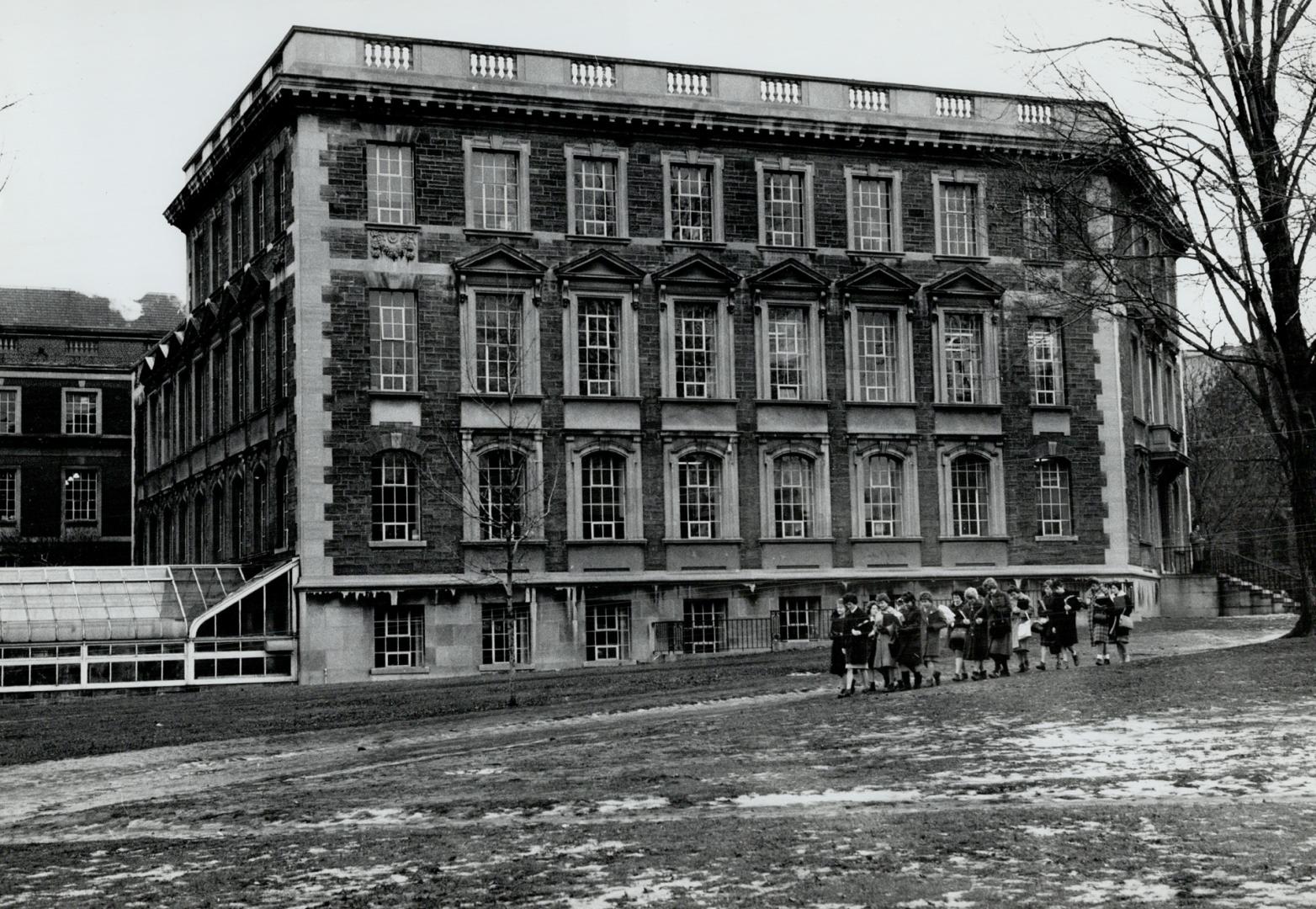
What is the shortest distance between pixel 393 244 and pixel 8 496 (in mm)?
36747

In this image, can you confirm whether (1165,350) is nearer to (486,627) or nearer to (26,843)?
(486,627)

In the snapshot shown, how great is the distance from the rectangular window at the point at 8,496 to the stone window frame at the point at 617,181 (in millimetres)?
37215

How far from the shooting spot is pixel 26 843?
1525cm

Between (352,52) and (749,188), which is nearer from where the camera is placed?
(352,52)

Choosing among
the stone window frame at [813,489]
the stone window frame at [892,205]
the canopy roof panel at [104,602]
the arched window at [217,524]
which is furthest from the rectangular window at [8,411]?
the stone window frame at [892,205]

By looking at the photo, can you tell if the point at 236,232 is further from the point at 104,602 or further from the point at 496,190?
the point at 104,602

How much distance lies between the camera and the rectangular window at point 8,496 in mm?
69375

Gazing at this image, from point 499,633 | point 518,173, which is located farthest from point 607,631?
point 518,173

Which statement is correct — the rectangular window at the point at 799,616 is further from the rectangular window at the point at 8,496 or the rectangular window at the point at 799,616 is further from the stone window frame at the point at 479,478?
the rectangular window at the point at 8,496

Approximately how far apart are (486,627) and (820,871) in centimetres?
2867

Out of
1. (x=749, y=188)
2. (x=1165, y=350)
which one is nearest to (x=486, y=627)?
(x=749, y=188)

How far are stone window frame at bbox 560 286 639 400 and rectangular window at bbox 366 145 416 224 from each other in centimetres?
420


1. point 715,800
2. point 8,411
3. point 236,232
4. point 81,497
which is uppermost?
point 236,232

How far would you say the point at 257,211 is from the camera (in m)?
43.8
